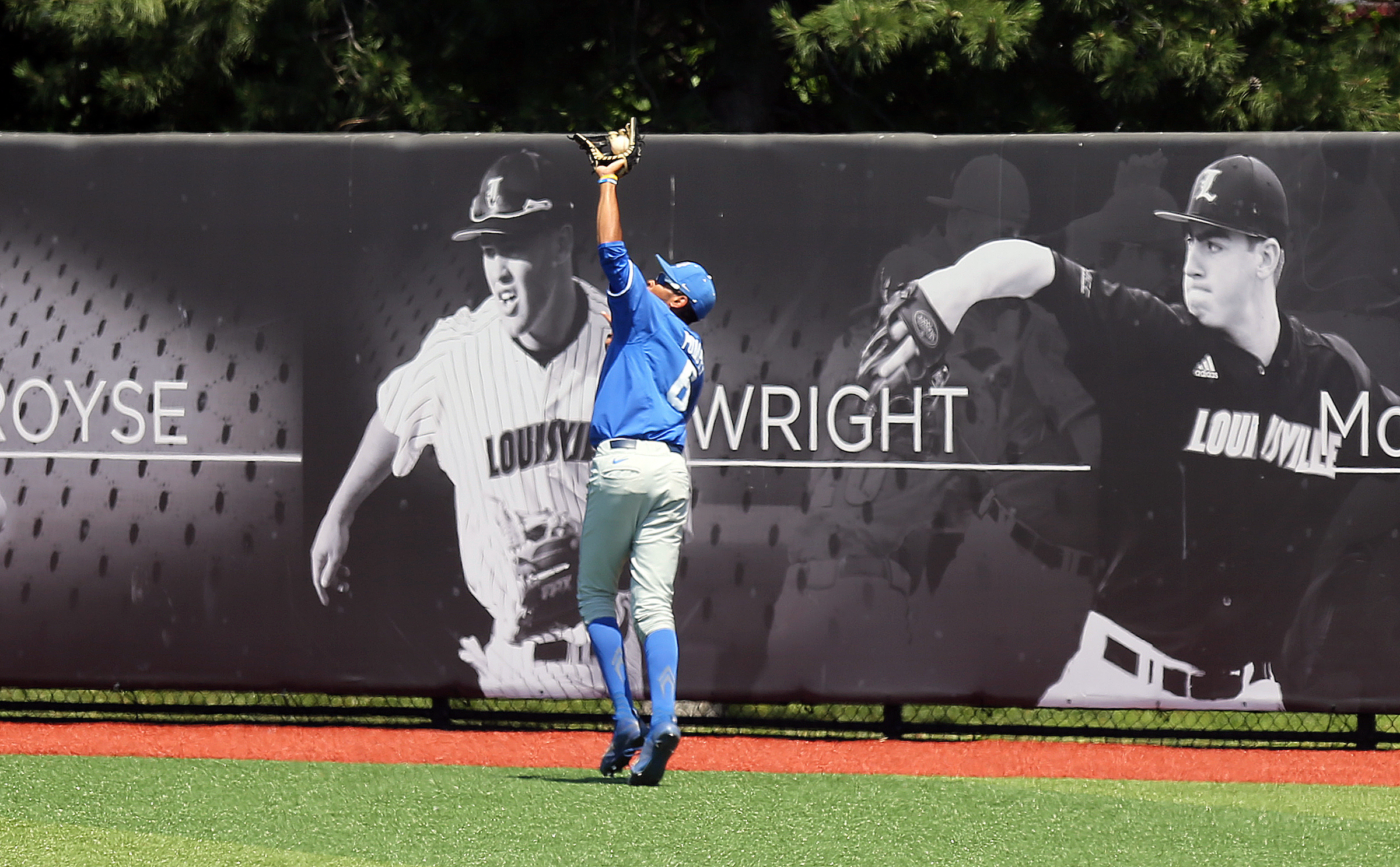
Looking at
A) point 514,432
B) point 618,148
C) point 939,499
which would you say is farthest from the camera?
point 514,432

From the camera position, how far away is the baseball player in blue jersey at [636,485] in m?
4.79

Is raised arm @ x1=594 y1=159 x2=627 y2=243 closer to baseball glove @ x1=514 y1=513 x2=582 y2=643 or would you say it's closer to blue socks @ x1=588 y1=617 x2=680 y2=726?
blue socks @ x1=588 y1=617 x2=680 y2=726

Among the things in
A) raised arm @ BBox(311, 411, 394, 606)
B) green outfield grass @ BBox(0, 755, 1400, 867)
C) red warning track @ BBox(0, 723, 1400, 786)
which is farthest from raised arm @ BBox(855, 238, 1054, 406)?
raised arm @ BBox(311, 411, 394, 606)

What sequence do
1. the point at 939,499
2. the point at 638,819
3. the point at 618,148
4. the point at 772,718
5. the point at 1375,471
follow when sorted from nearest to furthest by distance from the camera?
the point at 638,819, the point at 618,148, the point at 1375,471, the point at 939,499, the point at 772,718

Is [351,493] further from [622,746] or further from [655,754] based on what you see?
[655,754]

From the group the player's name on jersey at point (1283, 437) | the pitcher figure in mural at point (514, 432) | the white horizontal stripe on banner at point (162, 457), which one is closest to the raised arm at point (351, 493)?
the pitcher figure in mural at point (514, 432)

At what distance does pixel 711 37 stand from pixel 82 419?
12.0 feet

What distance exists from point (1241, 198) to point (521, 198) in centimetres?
278

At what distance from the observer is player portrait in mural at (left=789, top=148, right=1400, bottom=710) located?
5848mm

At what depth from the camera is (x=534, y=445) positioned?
6035 millimetres

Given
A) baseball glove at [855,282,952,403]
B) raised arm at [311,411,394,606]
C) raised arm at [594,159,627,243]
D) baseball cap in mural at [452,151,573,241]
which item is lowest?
raised arm at [311,411,394,606]

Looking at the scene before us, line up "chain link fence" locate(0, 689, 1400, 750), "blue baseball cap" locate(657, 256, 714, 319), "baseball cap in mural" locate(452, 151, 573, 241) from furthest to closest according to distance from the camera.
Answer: "chain link fence" locate(0, 689, 1400, 750) < "baseball cap in mural" locate(452, 151, 573, 241) < "blue baseball cap" locate(657, 256, 714, 319)

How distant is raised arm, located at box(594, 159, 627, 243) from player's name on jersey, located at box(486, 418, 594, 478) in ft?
4.70

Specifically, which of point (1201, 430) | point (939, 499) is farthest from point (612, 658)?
point (1201, 430)
